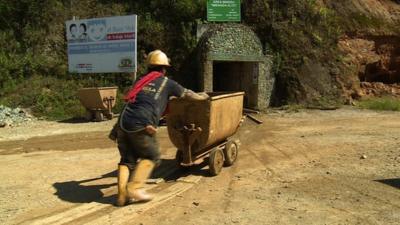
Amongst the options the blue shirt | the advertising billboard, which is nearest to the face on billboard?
the advertising billboard

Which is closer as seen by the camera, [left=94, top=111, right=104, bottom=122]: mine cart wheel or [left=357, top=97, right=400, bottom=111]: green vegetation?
[left=94, top=111, right=104, bottom=122]: mine cart wheel

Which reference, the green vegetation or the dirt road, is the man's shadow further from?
the green vegetation

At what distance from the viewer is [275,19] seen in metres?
21.4

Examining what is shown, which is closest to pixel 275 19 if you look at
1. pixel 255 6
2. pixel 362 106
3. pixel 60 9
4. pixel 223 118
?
pixel 255 6

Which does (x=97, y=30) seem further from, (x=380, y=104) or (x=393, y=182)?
(x=393, y=182)

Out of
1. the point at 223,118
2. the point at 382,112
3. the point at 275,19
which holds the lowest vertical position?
the point at 382,112

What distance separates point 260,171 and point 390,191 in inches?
91.7

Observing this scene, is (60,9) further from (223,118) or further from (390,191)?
(390,191)

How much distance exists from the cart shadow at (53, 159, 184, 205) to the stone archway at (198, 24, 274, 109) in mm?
10826

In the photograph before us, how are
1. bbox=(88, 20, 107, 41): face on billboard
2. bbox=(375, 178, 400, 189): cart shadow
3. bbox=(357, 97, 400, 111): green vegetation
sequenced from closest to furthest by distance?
bbox=(375, 178, 400, 189): cart shadow, bbox=(88, 20, 107, 41): face on billboard, bbox=(357, 97, 400, 111): green vegetation

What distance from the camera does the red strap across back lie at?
21.7 feet

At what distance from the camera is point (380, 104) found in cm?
1973

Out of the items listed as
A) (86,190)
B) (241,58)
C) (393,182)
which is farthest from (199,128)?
(241,58)

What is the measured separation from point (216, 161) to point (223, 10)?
42.7ft
